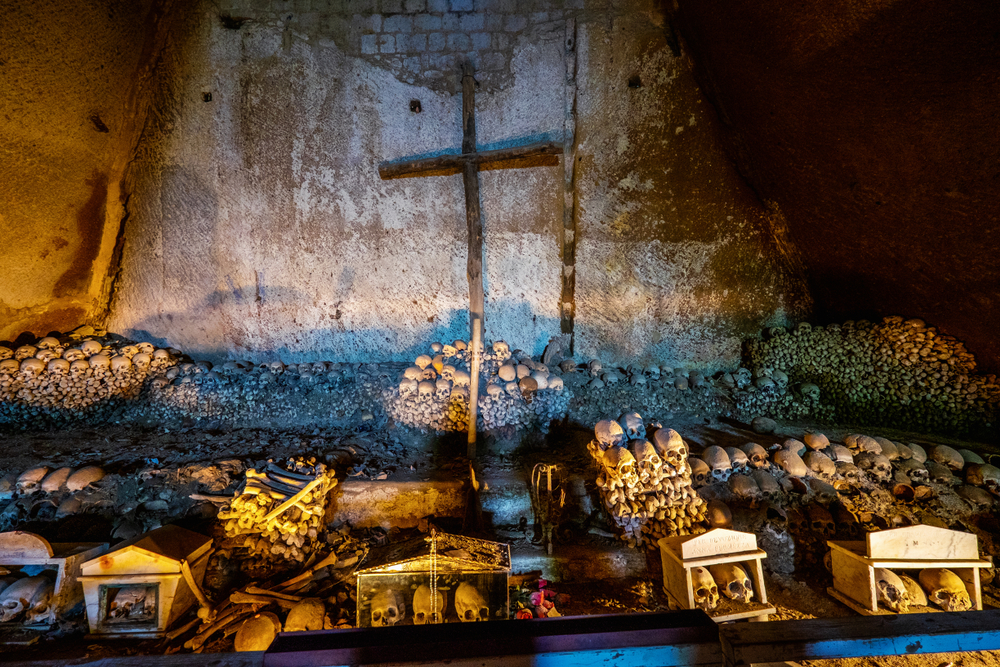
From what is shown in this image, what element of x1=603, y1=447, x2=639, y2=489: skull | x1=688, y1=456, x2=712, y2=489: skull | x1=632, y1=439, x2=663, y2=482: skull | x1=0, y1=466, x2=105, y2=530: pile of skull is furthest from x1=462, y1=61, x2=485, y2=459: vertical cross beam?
x1=0, y1=466, x2=105, y2=530: pile of skull

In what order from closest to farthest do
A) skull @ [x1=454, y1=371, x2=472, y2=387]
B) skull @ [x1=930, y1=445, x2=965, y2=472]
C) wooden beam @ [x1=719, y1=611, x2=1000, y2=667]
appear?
wooden beam @ [x1=719, y1=611, x2=1000, y2=667]
skull @ [x1=930, y1=445, x2=965, y2=472]
skull @ [x1=454, y1=371, x2=472, y2=387]

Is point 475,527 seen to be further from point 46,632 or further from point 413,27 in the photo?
point 413,27

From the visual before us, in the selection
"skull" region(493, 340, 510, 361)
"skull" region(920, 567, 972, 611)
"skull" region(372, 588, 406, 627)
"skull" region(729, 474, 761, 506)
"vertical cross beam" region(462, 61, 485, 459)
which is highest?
"vertical cross beam" region(462, 61, 485, 459)

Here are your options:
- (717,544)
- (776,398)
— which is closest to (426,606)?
(717,544)

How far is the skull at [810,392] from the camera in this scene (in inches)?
172

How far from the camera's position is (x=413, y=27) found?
4246 millimetres

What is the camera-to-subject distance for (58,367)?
165 inches

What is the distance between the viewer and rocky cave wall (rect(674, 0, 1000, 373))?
252 centimetres

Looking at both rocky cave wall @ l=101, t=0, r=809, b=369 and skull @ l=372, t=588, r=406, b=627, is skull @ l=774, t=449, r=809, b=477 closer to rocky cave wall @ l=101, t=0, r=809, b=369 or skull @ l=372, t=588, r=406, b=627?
rocky cave wall @ l=101, t=0, r=809, b=369

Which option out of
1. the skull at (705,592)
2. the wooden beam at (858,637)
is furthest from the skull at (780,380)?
the wooden beam at (858,637)

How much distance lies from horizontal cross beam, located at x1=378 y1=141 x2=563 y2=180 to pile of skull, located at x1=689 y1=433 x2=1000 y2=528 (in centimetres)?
309

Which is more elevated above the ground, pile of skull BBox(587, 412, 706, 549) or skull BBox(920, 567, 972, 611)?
pile of skull BBox(587, 412, 706, 549)

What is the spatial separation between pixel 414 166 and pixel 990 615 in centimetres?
463

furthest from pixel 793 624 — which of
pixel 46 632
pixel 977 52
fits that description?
pixel 46 632
